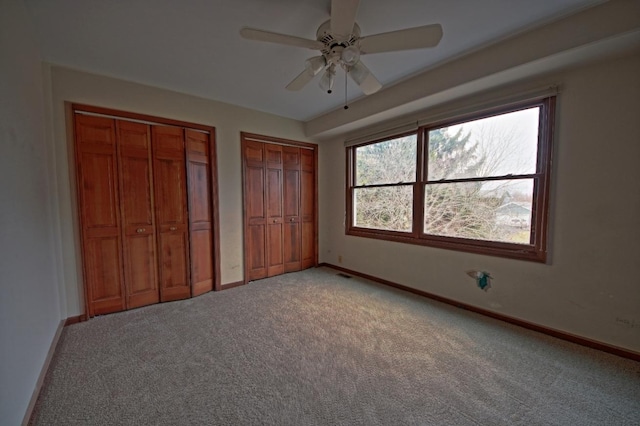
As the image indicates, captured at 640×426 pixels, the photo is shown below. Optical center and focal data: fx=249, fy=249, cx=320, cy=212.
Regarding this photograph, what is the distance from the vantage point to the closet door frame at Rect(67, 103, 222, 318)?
8.25 ft

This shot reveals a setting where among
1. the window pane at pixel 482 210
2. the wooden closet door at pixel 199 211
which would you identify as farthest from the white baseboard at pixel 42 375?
the window pane at pixel 482 210

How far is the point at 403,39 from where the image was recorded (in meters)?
1.57

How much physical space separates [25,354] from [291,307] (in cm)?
200

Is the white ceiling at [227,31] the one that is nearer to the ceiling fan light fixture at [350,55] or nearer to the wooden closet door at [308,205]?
the ceiling fan light fixture at [350,55]

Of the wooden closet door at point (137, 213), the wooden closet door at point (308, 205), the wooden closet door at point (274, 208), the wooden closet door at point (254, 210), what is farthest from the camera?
the wooden closet door at point (308, 205)

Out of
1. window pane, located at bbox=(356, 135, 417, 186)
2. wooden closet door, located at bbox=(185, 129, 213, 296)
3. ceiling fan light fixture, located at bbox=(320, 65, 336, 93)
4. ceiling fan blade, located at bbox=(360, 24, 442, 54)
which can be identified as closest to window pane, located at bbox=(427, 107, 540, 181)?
window pane, located at bbox=(356, 135, 417, 186)

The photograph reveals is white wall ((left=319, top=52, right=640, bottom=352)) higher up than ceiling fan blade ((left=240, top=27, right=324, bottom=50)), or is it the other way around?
ceiling fan blade ((left=240, top=27, right=324, bottom=50))

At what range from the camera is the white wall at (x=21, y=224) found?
127 cm

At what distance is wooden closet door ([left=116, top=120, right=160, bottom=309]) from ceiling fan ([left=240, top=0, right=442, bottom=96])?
2.10m

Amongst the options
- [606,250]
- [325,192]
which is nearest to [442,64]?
[606,250]

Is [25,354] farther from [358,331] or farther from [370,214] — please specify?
[370,214]

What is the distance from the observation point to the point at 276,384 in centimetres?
168

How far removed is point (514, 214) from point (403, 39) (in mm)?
2017

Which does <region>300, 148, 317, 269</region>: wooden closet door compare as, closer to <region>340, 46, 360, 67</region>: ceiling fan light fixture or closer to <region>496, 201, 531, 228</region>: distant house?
<region>340, 46, 360, 67</region>: ceiling fan light fixture
